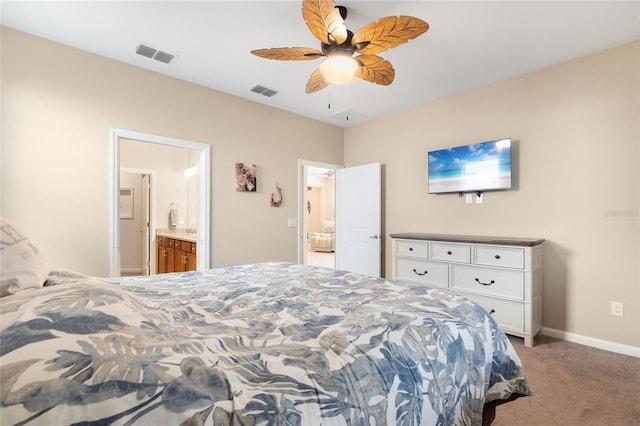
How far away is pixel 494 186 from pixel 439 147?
0.93 m

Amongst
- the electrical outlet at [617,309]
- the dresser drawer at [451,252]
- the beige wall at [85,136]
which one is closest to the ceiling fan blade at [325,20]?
the beige wall at [85,136]

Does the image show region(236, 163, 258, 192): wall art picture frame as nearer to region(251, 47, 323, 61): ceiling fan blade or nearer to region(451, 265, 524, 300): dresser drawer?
region(251, 47, 323, 61): ceiling fan blade

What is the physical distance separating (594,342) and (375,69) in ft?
10.5

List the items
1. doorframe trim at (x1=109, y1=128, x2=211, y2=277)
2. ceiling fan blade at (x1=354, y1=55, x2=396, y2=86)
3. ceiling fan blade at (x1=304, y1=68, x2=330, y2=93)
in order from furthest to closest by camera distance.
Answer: doorframe trim at (x1=109, y1=128, x2=211, y2=277) → ceiling fan blade at (x1=304, y1=68, x2=330, y2=93) → ceiling fan blade at (x1=354, y1=55, x2=396, y2=86)

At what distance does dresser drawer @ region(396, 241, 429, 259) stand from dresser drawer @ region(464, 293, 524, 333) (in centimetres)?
78

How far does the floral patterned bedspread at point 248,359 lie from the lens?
0.58m

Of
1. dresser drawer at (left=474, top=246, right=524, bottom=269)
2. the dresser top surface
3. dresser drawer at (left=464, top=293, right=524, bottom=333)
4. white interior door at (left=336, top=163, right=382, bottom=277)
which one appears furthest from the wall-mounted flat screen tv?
dresser drawer at (left=464, top=293, right=524, bottom=333)

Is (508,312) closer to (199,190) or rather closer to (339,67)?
(339,67)

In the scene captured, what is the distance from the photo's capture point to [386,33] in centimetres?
186

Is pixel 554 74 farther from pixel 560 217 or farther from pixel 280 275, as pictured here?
pixel 280 275

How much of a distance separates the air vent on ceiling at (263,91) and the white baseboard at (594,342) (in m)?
4.04

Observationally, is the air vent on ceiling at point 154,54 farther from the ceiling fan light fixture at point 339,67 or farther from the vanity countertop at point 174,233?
the vanity countertop at point 174,233

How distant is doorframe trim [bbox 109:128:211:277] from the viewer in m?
2.93

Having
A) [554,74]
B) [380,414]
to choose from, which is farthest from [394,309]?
[554,74]
